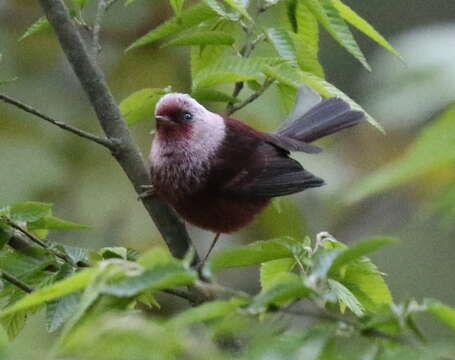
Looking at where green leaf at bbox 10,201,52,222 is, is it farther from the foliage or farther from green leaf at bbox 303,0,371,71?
green leaf at bbox 303,0,371,71

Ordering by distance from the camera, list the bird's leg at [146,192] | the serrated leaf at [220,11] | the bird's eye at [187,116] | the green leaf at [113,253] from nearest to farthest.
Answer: the green leaf at [113,253]
the serrated leaf at [220,11]
the bird's leg at [146,192]
the bird's eye at [187,116]

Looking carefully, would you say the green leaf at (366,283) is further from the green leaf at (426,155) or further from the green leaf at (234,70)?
the green leaf at (426,155)

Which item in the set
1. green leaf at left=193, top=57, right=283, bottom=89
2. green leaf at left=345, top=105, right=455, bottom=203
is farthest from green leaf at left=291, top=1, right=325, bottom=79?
green leaf at left=345, top=105, right=455, bottom=203

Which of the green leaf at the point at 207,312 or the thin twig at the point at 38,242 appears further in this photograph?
the thin twig at the point at 38,242

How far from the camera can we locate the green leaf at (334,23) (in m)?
2.76

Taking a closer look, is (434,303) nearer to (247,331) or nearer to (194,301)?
(247,331)

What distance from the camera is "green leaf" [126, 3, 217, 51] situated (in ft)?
9.20

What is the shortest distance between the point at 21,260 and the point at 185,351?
1.21 meters

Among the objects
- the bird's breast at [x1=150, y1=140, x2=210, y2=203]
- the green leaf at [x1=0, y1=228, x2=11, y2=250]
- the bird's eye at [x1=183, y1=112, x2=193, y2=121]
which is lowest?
the bird's breast at [x1=150, y1=140, x2=210, y2=203]

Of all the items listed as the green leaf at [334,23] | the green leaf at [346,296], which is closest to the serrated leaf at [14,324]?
the green leaf at [346,296]

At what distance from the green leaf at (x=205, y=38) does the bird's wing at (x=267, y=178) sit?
1.16 meters

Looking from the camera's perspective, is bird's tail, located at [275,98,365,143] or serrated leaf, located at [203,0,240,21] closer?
serrated leaf, located at [203,0,240,21]

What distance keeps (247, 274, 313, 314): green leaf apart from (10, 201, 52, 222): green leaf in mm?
1012

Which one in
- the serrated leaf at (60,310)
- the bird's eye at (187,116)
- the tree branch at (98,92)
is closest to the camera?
the serrated leaf at (60,310)
